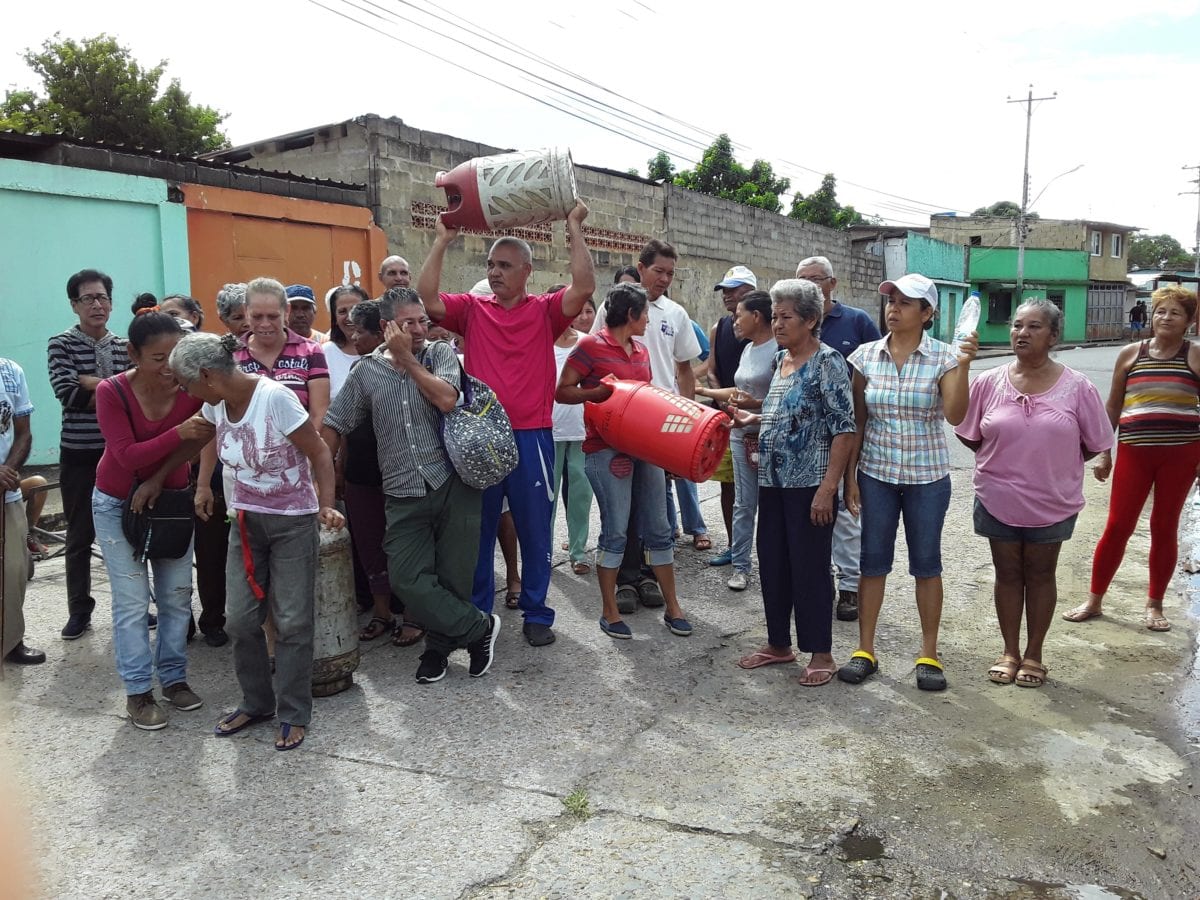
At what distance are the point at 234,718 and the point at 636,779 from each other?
5.39 ft

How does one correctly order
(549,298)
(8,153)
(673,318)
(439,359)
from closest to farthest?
1. (439,359)
2. (549,298)
3. (673,318)
4. (8,153)

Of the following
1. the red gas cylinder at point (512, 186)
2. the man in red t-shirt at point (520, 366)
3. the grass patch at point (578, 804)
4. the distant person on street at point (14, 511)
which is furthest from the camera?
the man in red t-shirt at point (520, 366)

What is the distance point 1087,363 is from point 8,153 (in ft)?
83.1

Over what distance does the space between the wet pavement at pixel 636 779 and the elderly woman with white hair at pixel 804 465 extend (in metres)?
0.34

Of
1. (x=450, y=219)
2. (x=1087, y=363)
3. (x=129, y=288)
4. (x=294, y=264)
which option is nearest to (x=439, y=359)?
(x=450, y=219)

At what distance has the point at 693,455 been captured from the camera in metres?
4.39

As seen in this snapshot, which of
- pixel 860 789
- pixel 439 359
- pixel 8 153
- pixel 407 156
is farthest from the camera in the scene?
pixel 407 156

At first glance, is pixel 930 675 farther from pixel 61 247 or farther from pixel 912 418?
pixel 61 247

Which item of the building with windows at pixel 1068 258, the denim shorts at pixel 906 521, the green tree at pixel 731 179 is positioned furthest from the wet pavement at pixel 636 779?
the building with windows at pixel 1068 258

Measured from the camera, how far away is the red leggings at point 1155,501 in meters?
5.02

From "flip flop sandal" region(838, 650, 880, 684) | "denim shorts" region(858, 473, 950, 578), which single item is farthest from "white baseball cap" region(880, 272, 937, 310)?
"flip flop sandal" region(838, 650, 880, 684)

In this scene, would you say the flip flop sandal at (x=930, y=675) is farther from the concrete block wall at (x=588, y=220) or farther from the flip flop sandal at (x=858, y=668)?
the concrete block wall at (x=588, y=220)

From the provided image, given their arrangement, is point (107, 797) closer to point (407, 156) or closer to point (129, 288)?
point (129, 288)

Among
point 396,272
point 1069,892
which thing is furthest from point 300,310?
point 1069,892
